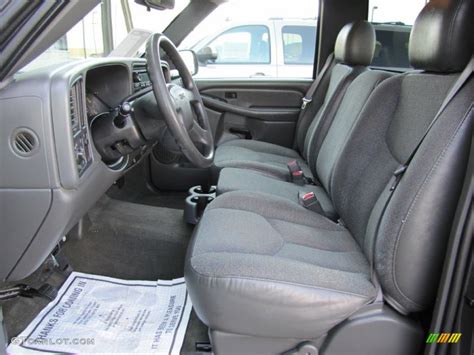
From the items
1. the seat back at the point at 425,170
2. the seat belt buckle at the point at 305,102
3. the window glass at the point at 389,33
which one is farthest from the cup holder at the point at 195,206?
the window glass at the point at 389,33

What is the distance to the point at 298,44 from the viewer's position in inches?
133

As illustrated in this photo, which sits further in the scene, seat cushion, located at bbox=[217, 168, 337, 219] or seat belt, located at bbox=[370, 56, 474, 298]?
seat cushion, located at bbox=[217, 168, 337, 219]

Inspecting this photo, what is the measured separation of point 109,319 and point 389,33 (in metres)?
2.06

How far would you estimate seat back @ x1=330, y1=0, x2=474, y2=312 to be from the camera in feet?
3.23

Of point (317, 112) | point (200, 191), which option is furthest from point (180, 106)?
point (317, 112)

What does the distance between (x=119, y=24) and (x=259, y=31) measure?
48.7 inches

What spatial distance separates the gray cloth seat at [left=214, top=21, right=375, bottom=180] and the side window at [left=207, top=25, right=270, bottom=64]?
1024mm

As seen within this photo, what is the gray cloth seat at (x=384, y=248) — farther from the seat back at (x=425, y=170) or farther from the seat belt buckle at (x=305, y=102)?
the seat belt buckle at (x=305, y=102)

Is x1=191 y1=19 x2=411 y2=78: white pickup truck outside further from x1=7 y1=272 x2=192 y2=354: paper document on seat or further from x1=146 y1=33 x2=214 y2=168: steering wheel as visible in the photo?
x1=7 y1=272 x2=192 y2=354: paper document on seat

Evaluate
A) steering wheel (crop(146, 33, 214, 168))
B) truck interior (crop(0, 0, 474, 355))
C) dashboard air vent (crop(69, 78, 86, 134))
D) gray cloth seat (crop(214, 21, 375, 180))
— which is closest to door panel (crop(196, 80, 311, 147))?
gray cloth seat (crop(214, 21, 375, 180))

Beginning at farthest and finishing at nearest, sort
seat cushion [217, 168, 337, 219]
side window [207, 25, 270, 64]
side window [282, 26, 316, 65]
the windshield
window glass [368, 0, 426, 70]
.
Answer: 1. side window [207, 25, 270, 64]
2. side window [282, 26, 316, 65]
3. window glass [368, 0, 426, 70]
4. the windshield
5. seat cushion [217, 168, 337, 219]

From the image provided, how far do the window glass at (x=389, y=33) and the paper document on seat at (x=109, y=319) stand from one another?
1.68 metres

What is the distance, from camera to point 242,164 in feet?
6.77

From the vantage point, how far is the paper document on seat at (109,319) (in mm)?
1332
